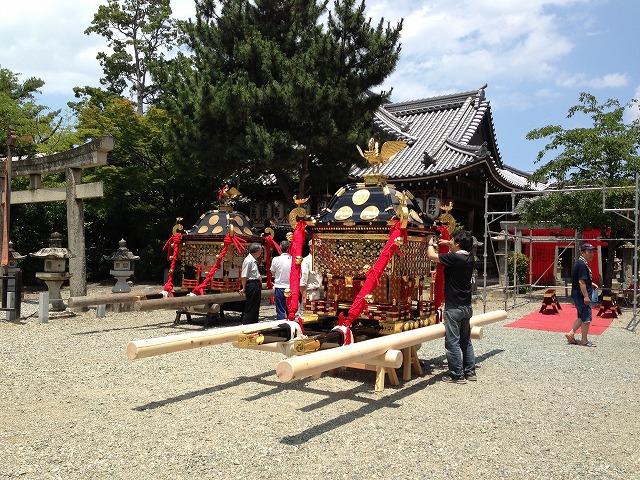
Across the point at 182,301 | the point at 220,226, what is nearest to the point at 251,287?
the point at 182,301

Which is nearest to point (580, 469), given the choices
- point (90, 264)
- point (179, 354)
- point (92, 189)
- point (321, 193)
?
point (179, 354)

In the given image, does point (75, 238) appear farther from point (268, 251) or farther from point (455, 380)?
point (455, 380)

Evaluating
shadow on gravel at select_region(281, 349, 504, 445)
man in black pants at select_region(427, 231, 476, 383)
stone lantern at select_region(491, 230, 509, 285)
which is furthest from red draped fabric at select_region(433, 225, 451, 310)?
stone lantern at select_region(491, 230, 509, 285)

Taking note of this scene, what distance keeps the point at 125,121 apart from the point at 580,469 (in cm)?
1734

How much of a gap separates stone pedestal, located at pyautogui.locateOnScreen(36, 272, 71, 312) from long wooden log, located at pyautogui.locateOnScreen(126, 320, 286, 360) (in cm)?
747

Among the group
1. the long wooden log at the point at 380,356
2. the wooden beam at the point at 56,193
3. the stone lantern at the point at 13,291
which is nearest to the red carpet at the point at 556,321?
the long wooden log at the point at 380,356

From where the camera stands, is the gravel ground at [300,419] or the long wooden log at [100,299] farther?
the long wooden log at [100,299]

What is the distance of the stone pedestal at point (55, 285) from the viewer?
1167cm

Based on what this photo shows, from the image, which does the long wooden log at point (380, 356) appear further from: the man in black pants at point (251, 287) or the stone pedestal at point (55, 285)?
the stone pedestal at point (55, 285)

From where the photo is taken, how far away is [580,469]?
3842 mm

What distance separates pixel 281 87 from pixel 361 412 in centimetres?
1055

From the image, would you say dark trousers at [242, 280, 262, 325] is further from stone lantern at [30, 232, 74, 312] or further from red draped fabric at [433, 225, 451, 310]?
stone lantern at [30, 232, 74, 312]

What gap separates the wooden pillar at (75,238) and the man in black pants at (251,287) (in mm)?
4598

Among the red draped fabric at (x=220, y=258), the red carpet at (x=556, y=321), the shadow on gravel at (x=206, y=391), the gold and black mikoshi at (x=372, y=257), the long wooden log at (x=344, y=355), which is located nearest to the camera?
the long wooden log at (x=344, y=355)
